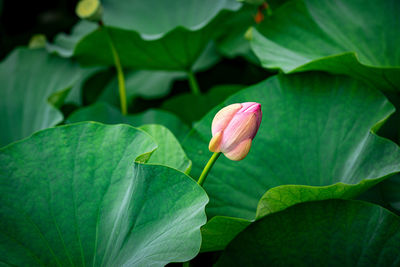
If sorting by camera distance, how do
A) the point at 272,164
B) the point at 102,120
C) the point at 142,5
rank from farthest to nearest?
the point at 142,5
the point at 102,120
the point at 272,164

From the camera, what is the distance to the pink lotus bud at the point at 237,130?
593mm

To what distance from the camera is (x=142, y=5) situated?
1395mm

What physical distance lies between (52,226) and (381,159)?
586mm

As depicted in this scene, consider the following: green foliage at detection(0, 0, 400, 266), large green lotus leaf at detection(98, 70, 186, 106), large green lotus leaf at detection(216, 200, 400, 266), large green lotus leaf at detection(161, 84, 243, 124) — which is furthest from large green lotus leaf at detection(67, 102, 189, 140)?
large green lotus leaf at detection(216, 200, 400, 266)

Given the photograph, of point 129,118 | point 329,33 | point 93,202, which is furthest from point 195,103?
point 93,202

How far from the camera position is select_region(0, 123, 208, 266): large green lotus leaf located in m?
0.61

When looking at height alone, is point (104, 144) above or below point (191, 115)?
above

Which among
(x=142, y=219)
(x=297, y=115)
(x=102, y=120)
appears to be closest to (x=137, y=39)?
(x=102, y=120)

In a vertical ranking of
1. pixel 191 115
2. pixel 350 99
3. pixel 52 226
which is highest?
pixel 350 99

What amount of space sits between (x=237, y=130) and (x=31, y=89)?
Answer: 79cm

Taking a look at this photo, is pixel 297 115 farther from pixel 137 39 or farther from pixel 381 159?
pixel 137 39

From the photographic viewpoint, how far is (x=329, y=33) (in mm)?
996

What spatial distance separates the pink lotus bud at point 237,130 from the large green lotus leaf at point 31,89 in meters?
0.54

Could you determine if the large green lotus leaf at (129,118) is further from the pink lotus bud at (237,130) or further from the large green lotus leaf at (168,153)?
the pink lotus bud at (237,130)
